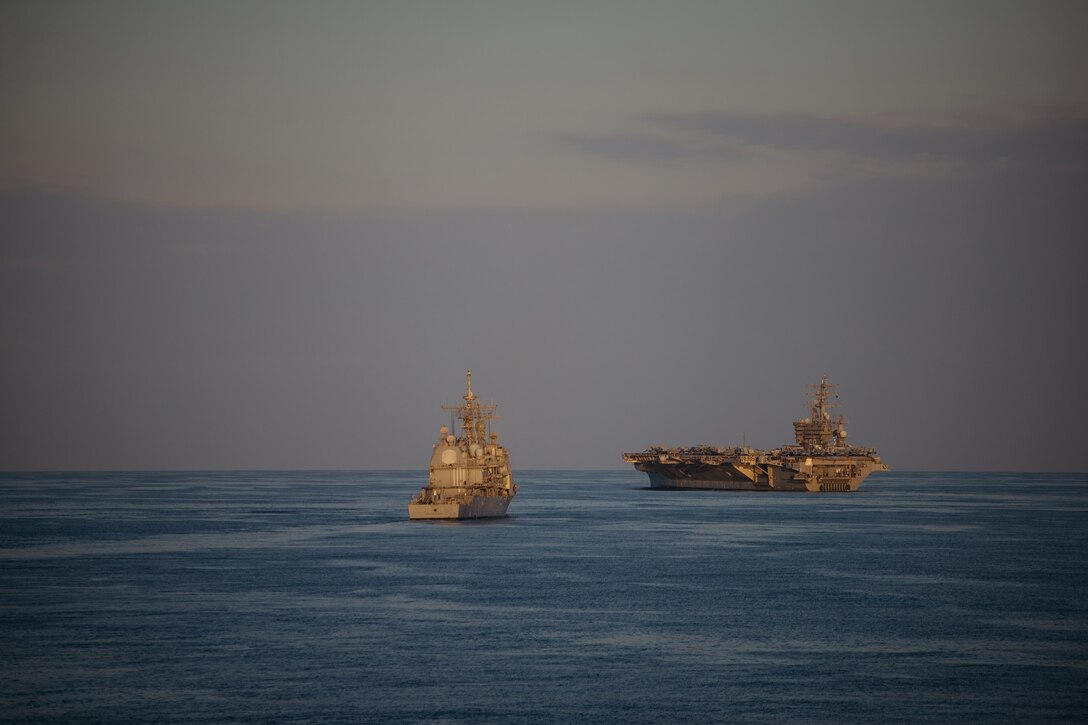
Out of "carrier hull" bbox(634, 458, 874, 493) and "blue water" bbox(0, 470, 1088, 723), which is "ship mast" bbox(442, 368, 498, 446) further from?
"carrier hull" bbox(634, 458, 874, 493)

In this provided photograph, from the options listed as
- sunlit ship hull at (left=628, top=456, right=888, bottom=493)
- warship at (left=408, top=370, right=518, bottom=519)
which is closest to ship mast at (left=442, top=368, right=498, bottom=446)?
warship at (left=408, top=370, right=518, bottom=519)

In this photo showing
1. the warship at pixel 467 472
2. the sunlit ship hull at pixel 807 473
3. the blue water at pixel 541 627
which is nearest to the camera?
the blue water at pixel 541 627

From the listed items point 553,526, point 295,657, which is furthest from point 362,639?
point 553,526

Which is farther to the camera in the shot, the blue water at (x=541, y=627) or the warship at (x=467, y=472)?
the warship at (x=467, y=472)

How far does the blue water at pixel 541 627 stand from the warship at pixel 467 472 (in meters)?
5.94

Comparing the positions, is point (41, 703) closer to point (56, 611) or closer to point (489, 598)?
point (56, 611)

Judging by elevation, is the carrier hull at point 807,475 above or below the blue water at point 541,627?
above

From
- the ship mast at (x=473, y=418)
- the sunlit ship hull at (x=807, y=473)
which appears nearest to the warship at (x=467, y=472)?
the ship mast at (x=473, y=418)

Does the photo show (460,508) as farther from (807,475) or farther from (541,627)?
(807,475)

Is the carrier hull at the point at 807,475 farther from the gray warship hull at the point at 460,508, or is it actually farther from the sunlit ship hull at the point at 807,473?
the gray warship hull at the point at 460,508

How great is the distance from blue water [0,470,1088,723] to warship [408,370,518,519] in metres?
5.94

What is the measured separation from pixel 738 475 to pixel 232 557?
389ft

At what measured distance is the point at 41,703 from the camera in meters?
43.2

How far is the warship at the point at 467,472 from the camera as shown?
108 m
